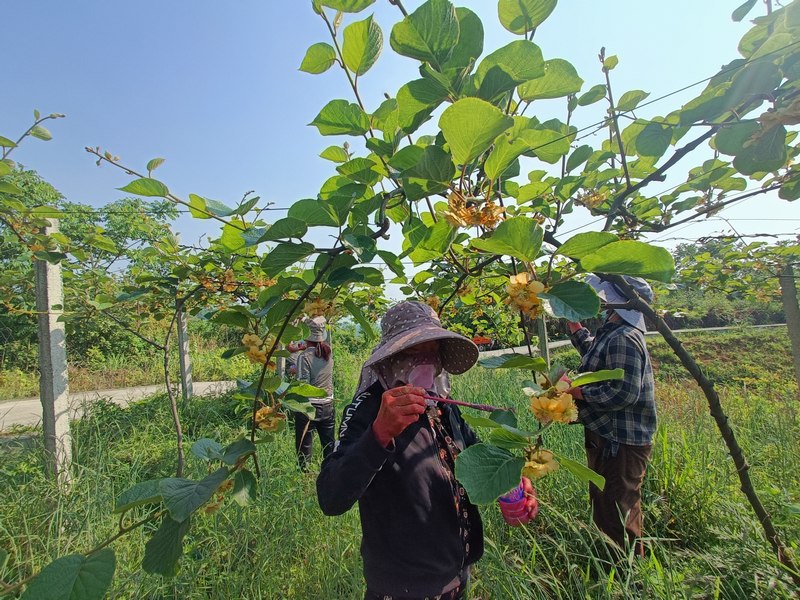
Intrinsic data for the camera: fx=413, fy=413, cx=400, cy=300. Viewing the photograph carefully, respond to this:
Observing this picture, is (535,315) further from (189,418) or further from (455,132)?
(189,418)

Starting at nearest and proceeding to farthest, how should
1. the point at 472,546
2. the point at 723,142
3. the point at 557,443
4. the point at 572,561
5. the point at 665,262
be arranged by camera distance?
the point at 665,262, the point at 723,142, the point at 472,546, the point at 572,561, the point at 557,443

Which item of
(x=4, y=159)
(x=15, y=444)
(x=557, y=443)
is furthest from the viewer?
(x=15, y=444)

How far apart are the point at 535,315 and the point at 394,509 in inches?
29.8

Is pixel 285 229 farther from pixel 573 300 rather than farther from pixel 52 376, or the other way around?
pixel 52 376

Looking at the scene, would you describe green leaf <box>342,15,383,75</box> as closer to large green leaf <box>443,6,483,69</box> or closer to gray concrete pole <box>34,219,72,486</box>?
large green leaf <box>443,6,483,69</box>

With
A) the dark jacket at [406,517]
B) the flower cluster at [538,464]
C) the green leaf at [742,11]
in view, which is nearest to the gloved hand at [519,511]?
the dark jacket at [406,517]

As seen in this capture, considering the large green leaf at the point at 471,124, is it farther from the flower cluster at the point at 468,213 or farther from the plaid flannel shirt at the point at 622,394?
the plaid flannel shirt at the point at 622,394

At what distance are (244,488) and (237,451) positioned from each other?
10cm

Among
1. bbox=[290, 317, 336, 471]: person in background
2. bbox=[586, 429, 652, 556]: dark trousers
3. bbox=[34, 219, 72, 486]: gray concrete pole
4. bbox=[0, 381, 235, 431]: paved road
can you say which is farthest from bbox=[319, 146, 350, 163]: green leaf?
bbox=[0, 381, 235, 431]: paved road

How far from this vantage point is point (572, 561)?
1.95 metres

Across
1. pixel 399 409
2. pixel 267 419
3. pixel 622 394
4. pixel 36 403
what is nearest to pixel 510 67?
pixel 399 409

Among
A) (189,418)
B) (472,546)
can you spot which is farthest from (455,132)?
(189,418)

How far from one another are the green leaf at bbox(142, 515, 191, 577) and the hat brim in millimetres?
533

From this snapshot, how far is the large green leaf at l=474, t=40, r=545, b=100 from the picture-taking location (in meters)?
0.56
